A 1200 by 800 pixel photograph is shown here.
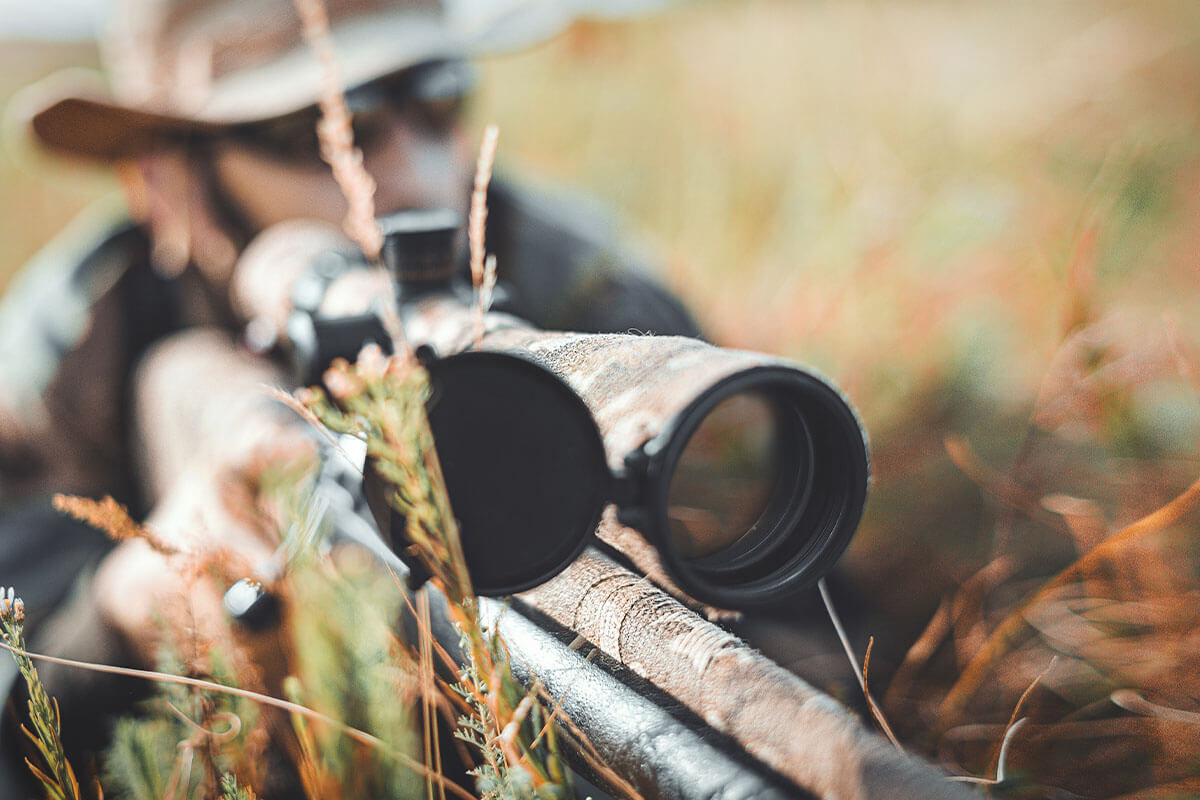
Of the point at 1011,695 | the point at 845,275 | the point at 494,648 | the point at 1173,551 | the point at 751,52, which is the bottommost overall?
the point at 1011,695

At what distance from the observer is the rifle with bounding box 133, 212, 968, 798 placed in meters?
0.41

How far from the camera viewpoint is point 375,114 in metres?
1.47

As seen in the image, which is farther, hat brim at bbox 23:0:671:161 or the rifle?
hat brim at bbox 23:0:671:161

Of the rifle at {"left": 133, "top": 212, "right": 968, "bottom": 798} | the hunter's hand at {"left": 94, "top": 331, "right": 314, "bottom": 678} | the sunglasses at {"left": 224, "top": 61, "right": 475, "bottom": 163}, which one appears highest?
the sunglasses at {"left": 224, "top": 61, "right": 475, "bottom": 163}

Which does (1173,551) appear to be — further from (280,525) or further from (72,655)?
(72,655)

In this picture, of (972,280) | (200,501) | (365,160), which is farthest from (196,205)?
(972,280)

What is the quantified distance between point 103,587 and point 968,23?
3474 millimetres

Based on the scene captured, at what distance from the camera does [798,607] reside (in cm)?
102

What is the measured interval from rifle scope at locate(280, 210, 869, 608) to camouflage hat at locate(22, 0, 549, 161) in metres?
1.18

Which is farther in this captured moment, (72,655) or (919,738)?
(72,655)

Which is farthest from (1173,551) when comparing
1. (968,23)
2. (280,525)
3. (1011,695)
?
(968,23)

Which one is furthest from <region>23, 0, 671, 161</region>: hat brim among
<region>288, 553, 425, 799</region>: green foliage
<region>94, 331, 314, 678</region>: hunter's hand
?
<region>288, 553, 425, 799</region>: green foliage

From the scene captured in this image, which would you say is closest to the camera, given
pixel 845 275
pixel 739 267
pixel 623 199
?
pixel 845 275

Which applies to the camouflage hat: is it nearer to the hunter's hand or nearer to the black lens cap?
the hunter's hand
